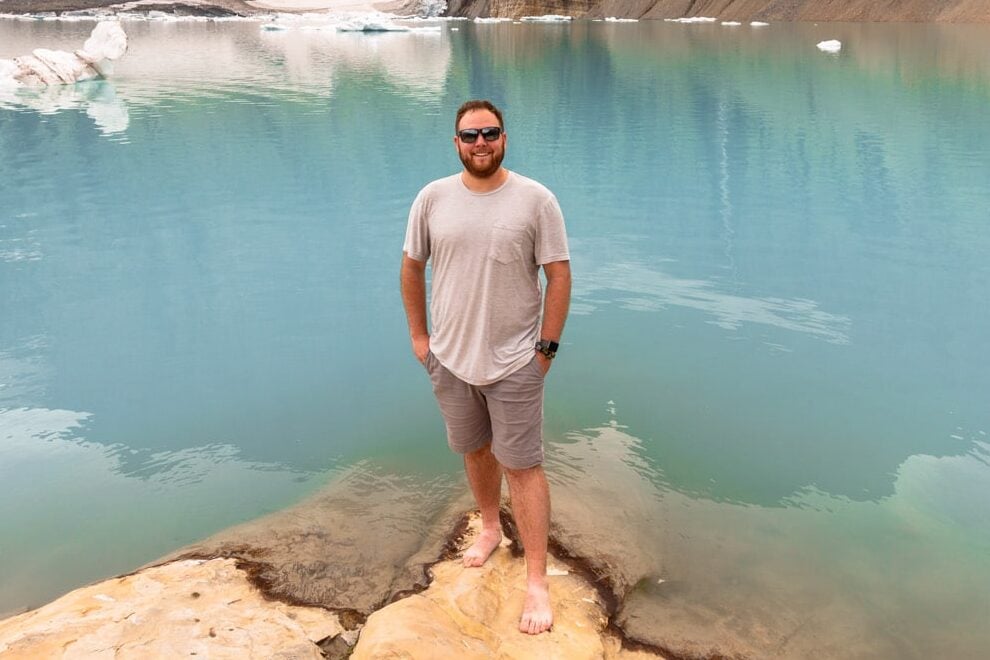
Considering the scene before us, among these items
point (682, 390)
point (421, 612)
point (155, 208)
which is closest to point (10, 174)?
point (155, 208)

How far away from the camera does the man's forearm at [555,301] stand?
9.08 ft

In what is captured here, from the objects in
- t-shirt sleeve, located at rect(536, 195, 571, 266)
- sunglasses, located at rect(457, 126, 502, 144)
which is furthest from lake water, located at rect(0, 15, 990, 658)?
sunglasses, located at rect(457, 126, 502, 144)

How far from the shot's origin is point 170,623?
280 cm

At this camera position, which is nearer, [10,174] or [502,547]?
[502,547]

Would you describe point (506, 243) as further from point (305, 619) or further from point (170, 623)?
point (170, 623)

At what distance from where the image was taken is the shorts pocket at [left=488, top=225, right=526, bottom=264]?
2.67 metres

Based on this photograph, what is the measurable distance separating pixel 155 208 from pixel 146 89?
17.9m

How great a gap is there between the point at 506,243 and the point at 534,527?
1.06 meters

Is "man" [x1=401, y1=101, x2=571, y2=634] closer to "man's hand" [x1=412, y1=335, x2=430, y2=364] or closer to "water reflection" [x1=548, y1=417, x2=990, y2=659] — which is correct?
"man's hand" [x1=412, y1=335, x2=430, y2=364]

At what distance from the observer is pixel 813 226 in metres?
9.11

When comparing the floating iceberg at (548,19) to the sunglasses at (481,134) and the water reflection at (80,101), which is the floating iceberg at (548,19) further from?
the sunglasses at (481,134)

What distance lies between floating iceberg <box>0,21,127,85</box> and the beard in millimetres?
31189

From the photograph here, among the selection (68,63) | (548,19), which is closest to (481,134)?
(68,63)

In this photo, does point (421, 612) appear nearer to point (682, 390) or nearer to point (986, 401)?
point (682, 390)
